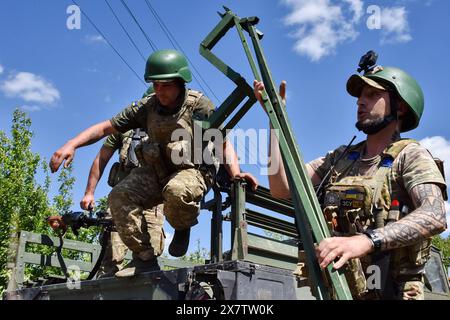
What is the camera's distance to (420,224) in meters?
2.51

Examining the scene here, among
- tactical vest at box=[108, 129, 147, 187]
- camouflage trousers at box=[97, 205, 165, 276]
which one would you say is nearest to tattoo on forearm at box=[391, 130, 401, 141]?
camouflage trousers at box=[97, 205, 165, 276]

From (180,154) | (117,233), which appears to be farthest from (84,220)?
(180,154)

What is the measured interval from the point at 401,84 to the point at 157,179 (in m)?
1.79

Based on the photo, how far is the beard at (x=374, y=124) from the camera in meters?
3.03

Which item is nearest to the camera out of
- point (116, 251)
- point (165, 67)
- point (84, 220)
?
point (165, 67)

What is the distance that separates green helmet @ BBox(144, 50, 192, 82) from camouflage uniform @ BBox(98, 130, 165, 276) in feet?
3.58

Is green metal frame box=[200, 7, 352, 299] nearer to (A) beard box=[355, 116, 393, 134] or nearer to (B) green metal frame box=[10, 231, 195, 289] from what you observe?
(A) beard box=[355, 116, 393, 134]

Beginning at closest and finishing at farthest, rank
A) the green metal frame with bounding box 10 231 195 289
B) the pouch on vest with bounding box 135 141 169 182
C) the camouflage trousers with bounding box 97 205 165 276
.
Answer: the pouch on vest with bounding box 135 141 169 182, the green metal frame with bounding box 10 231 195 289, the camouflage trousers with bounding box 97 205 165 276

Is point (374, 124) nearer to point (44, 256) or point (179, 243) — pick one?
point (179, 243)

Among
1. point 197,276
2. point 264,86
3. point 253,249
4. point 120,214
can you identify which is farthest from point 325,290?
point 253,249

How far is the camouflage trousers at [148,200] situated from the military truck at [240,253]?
1.42 feet

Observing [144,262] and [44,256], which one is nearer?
[144,262]

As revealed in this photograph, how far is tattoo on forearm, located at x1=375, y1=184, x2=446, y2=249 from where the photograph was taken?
8.12ft

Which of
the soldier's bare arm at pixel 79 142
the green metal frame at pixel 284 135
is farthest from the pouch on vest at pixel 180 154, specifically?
the soldier's bare arm at pixel 79 142
